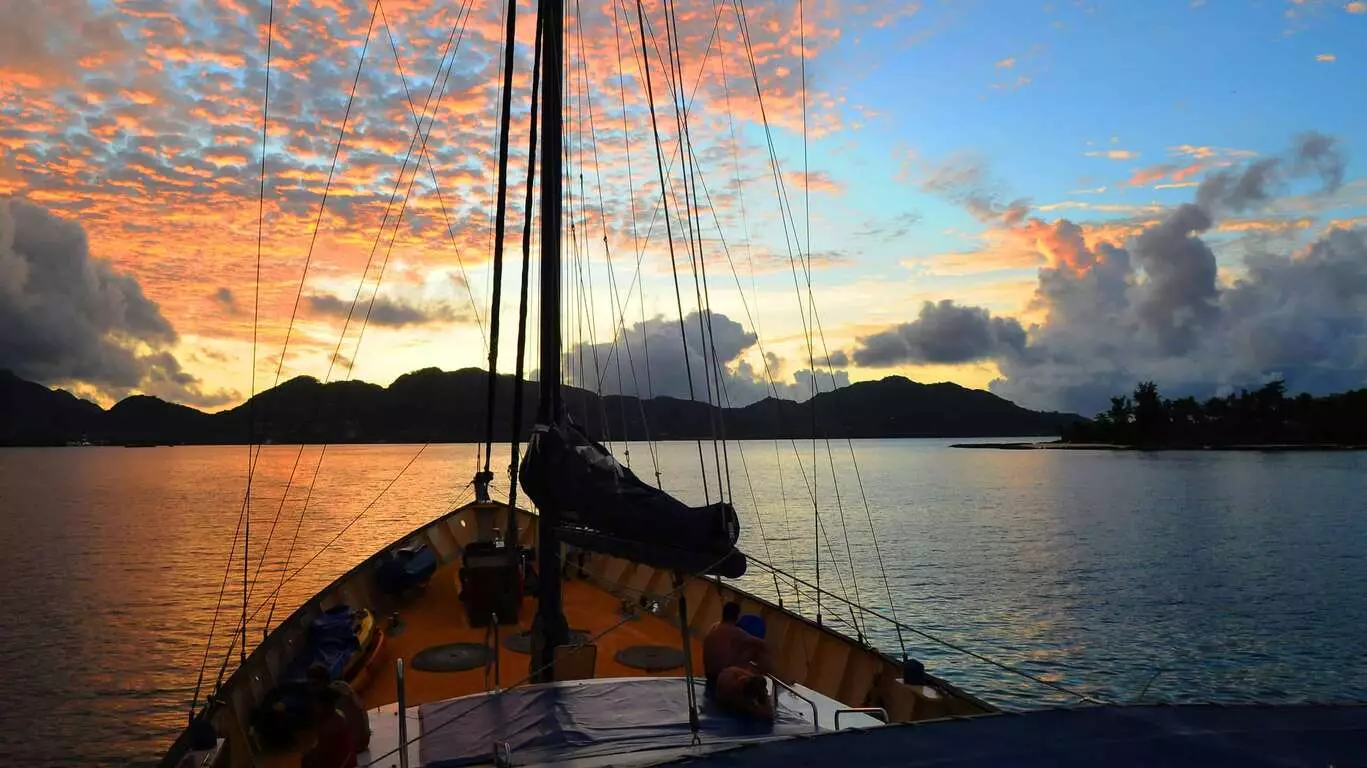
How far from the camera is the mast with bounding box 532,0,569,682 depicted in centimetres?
899

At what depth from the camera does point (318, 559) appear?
4678 centimetres

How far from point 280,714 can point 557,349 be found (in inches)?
193

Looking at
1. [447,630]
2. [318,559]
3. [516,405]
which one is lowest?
[318,559]

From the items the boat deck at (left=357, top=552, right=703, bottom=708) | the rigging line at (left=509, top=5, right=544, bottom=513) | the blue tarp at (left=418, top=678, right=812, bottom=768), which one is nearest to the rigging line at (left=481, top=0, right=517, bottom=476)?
the rigging line at (left=509, top=5, right=544, bottom=513)

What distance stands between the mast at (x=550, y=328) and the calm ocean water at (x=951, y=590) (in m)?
12.9

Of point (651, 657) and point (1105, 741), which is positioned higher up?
point (1105, 741)

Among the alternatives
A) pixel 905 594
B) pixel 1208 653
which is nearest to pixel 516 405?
pixel 1208 653

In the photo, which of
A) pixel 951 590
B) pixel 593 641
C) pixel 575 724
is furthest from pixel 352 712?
pixel 951 590

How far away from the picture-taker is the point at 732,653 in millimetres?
7594

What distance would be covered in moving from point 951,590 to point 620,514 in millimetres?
28403

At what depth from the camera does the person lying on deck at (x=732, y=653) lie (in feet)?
24.8

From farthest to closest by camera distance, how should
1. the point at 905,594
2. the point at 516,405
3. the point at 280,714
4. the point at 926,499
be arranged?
the point at 926,499
the point at 905,594
the point at 516,405
the point at 280,714

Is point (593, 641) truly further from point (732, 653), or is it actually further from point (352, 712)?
point (352, 712)

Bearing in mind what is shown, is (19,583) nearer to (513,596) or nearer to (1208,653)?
(513,596)
